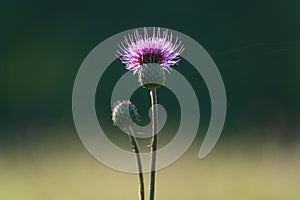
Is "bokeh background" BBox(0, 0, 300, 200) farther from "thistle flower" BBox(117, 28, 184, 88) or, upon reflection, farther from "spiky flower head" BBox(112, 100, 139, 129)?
"spiky flower head" BBox(112, 100, 139, 129)

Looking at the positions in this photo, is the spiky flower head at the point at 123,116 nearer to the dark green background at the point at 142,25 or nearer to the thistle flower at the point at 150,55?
the thistle flower at the point at 150,55

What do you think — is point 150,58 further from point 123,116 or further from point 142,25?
point 142,25

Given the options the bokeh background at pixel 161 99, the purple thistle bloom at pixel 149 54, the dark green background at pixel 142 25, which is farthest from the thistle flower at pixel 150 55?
the dark green background at pixel 142 25

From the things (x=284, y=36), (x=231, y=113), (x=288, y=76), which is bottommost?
(x=231, y=113)

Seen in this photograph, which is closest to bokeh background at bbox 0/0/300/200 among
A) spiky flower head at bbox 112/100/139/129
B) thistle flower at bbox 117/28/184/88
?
thistle flower at bbox 117/28/184/88

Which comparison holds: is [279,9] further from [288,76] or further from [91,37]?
[91,37]

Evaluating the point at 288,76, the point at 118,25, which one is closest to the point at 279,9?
the point at 288,76
